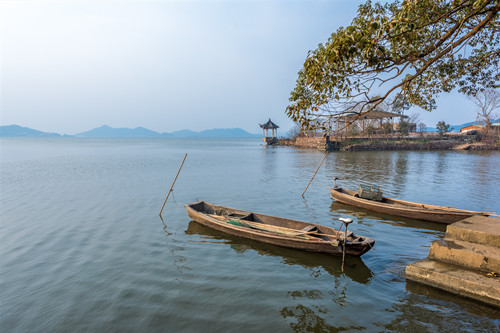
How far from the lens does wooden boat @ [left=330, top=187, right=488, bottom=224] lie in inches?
427

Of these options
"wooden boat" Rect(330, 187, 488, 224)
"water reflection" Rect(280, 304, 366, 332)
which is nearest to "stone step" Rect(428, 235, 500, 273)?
"water reflection" Rect(280, 304, 366, 332)

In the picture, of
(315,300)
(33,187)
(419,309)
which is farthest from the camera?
(33,187)

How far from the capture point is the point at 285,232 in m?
8.98

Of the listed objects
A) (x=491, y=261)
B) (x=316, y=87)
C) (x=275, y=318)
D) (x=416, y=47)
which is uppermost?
(x=416, y=47)

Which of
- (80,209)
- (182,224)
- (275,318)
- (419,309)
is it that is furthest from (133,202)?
(419,309)

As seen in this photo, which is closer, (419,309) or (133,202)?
(419,309)

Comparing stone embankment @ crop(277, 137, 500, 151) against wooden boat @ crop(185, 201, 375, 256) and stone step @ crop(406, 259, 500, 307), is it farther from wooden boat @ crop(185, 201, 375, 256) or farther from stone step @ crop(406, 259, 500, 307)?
stone step @ crop(406, 259, 500, 307)

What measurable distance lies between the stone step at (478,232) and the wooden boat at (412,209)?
A: 279cm

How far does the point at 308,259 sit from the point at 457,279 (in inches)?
140

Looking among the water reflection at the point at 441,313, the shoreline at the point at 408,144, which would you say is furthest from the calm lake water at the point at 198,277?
the shoreline at the point at 408,144

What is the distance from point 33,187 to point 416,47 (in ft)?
76.2

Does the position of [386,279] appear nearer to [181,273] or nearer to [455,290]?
[455,290]

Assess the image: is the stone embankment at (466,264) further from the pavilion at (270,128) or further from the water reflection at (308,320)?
the pavilion at (270,128)

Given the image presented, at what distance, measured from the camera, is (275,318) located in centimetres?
581
